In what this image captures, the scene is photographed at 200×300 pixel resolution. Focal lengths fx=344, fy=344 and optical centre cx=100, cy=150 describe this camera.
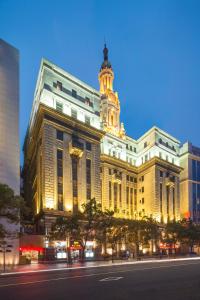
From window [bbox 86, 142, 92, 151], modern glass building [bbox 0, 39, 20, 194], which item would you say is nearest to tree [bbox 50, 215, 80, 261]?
modern glass building [bbox 0, 39, 20, 194]

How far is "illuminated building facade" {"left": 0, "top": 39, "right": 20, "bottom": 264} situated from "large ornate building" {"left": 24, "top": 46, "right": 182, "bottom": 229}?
41.4 ft

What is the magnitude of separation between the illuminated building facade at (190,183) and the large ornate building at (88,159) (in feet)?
24.8

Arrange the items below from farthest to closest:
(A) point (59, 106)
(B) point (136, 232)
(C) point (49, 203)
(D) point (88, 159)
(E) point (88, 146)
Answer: (E) point (88, 146)
(D) point (88, 159)
(A) point (59, 106)
(B) point (136, 232)
(C) point (49, 203)

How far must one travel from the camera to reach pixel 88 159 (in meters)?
84.4

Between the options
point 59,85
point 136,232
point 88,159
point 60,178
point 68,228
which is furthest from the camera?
point 88,159

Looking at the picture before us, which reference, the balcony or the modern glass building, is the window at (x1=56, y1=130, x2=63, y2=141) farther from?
the balcony

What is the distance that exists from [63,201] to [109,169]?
26823 millimetres

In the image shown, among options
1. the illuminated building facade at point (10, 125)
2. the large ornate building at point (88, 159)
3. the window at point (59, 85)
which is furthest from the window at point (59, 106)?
the illuminated building facade at point (10, 125)

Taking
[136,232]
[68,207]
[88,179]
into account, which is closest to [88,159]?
[88,179]

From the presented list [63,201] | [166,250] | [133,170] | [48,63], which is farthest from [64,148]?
[166,250]

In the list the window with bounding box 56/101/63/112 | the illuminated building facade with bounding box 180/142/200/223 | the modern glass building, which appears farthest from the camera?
the illuminated building facade with bounding box 180/142/200/223

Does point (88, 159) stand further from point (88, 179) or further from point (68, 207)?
point (68, 207)

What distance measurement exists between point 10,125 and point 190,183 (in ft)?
269

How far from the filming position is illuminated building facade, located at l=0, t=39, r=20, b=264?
188 ft
